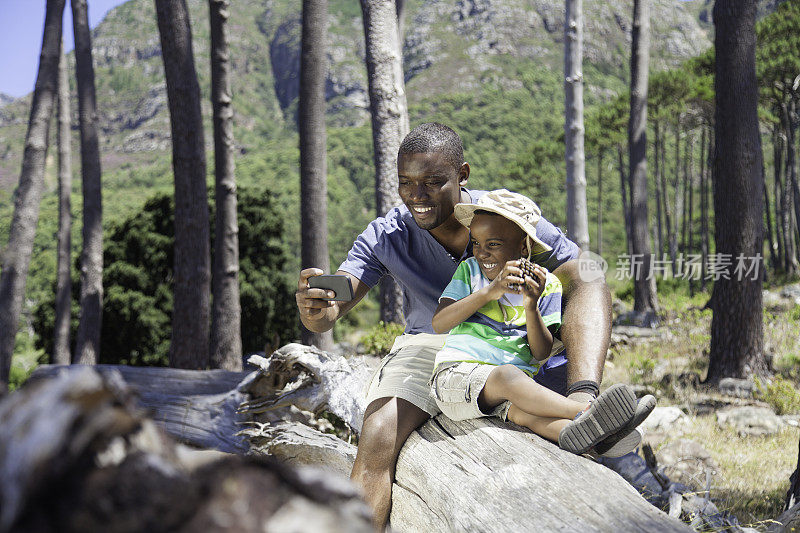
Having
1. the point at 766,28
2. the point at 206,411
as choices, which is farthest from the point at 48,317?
the point at 766,28

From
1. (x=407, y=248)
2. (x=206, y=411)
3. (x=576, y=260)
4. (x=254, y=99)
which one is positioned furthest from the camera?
(x=254, y=99)

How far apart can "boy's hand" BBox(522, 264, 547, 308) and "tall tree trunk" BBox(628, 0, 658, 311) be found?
11.7 metres

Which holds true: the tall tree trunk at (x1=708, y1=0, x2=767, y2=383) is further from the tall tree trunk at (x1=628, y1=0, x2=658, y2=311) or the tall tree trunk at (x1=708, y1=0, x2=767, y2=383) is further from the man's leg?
the tall tree trunk at (x1=628, y1=0, x2=658, y2=311)

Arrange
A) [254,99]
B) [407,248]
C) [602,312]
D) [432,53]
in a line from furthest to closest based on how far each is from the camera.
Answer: [254,99] < [432,53] < [407,248] < [602,312]

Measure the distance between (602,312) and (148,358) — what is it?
1454 cm

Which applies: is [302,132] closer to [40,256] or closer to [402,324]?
[402,324]

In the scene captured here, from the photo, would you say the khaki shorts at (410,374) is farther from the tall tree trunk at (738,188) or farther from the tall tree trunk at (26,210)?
the tall tree trunk at (26,210)

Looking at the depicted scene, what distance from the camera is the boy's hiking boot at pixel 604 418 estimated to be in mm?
2197

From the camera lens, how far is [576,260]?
3023 mm

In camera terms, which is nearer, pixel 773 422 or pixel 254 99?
pixel 773 422

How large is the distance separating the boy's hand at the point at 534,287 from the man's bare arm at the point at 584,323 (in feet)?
1.23

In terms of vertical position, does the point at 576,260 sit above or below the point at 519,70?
below

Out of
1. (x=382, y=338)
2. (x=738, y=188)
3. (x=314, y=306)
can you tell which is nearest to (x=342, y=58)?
(x=382, y=338)

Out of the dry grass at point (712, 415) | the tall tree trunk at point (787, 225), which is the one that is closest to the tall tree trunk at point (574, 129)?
the dry grass at point (712, 415)
